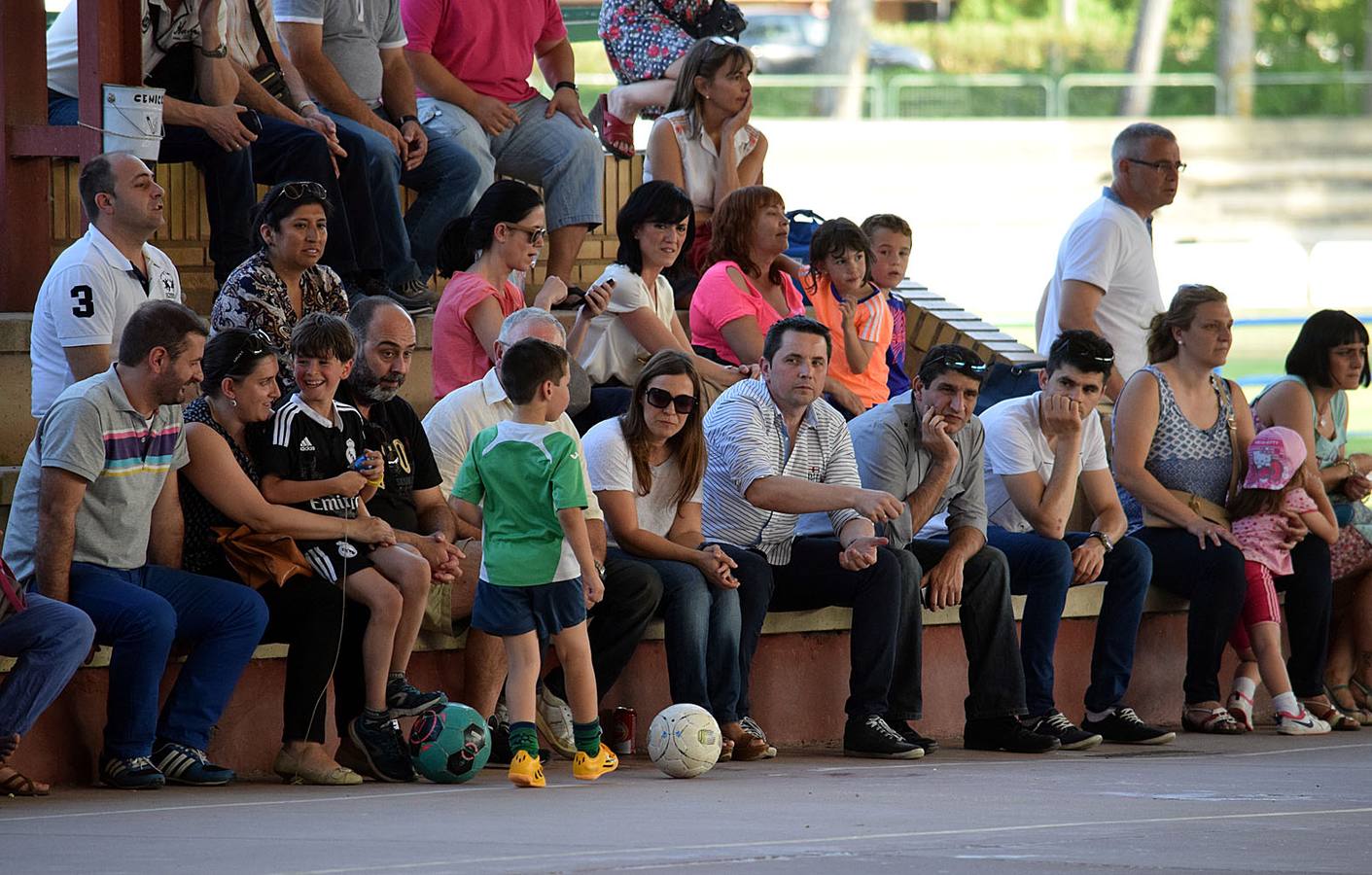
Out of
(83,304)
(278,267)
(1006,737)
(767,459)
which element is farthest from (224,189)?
(1006,737)

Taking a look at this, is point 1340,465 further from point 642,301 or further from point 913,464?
point 642,301

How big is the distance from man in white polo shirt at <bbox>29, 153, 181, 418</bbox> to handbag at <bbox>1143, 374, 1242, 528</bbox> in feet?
13.4

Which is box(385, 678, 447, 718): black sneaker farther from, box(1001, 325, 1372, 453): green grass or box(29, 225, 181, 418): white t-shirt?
box(1001, 325, 1372, 453): green grass

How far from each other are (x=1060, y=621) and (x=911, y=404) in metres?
1.22

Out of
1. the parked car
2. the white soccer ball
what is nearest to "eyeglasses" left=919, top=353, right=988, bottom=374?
the white soccer ball

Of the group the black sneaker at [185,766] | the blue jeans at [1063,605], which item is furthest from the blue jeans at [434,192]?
the black sneaker at [185,766]

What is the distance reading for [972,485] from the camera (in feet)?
26.2

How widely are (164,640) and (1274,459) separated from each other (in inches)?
181

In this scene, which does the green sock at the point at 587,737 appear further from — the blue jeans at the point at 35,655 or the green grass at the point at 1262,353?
the green grass at the point at 1262,353

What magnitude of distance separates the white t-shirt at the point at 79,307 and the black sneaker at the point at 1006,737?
3294 mm

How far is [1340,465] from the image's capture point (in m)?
9.23

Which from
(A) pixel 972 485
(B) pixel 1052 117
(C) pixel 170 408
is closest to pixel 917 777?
(A) pixel 972 485

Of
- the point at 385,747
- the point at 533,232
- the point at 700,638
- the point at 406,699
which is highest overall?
the point at 533,232

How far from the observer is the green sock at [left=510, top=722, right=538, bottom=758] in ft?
21.1
